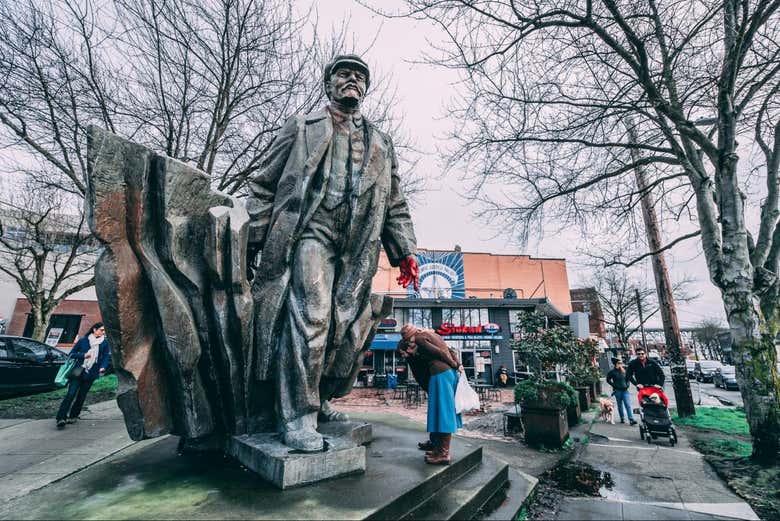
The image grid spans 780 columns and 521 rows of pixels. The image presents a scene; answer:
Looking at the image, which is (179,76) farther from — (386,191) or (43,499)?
(43,499)

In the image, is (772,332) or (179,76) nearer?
(772,332)

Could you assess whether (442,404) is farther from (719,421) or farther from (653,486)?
(719,421)

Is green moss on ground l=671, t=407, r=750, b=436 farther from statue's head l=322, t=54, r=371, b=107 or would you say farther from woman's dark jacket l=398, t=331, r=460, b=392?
statue's head l=322, t=54, r=371, b=107

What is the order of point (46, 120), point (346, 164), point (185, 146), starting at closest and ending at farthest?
point (346, 164)
point (46, 120)
point (185, 146)

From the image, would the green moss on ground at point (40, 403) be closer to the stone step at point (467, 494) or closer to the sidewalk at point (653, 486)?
the stone step at point (467, 494)

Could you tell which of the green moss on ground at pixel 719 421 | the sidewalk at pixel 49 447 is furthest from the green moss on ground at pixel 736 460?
the sidewalk at pixel 49 447

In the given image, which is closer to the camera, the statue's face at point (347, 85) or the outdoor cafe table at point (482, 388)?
the statue's face at point (347, 85)

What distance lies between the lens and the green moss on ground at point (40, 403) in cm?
693

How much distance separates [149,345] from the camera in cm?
255

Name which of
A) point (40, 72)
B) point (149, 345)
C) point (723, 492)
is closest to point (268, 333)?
point (149, 345)

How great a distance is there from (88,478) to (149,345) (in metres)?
1.02

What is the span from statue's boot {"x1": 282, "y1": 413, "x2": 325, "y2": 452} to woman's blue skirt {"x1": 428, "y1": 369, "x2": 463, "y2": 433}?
3.15ft

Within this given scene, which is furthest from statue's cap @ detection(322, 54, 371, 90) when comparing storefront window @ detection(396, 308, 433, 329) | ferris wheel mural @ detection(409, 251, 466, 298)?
ferris wheel mural @ detection(409, 251, 466, 298)

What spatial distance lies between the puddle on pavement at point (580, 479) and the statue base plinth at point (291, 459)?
2823 millimetres
